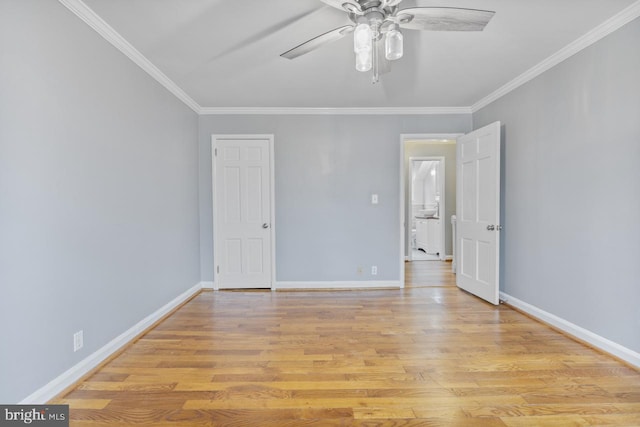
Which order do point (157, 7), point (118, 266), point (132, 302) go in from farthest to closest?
1. point (132, 302)
2. point (118, 266)
3. point (157, 7)

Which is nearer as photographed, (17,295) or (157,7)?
(17,295)

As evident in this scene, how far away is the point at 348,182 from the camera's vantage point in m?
4.34

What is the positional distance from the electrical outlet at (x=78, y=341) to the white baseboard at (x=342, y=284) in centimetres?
243

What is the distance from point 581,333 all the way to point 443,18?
2751 millimetres

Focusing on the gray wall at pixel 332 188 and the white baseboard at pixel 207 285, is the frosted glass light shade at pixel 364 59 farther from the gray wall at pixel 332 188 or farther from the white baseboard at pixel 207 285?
the white baseboard at pixel 207 285

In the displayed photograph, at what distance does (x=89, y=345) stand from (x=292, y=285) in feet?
8.13

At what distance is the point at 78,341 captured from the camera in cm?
209

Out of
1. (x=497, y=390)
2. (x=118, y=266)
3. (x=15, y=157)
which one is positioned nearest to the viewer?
(x=15, y=157)

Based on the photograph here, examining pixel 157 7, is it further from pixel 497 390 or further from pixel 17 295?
pixel 497 390

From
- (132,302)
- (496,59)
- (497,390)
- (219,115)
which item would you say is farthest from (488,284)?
(219,115)

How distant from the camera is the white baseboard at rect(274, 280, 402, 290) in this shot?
434 centimetres

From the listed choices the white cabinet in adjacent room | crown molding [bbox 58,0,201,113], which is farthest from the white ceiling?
the white cabinet in adjacent room

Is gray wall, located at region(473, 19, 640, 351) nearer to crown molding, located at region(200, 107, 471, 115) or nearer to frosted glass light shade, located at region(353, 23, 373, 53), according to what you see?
crown molding, located at region(200, 107, 471, 115)

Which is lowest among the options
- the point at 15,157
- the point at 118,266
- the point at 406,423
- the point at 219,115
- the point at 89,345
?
the point at 406,423
